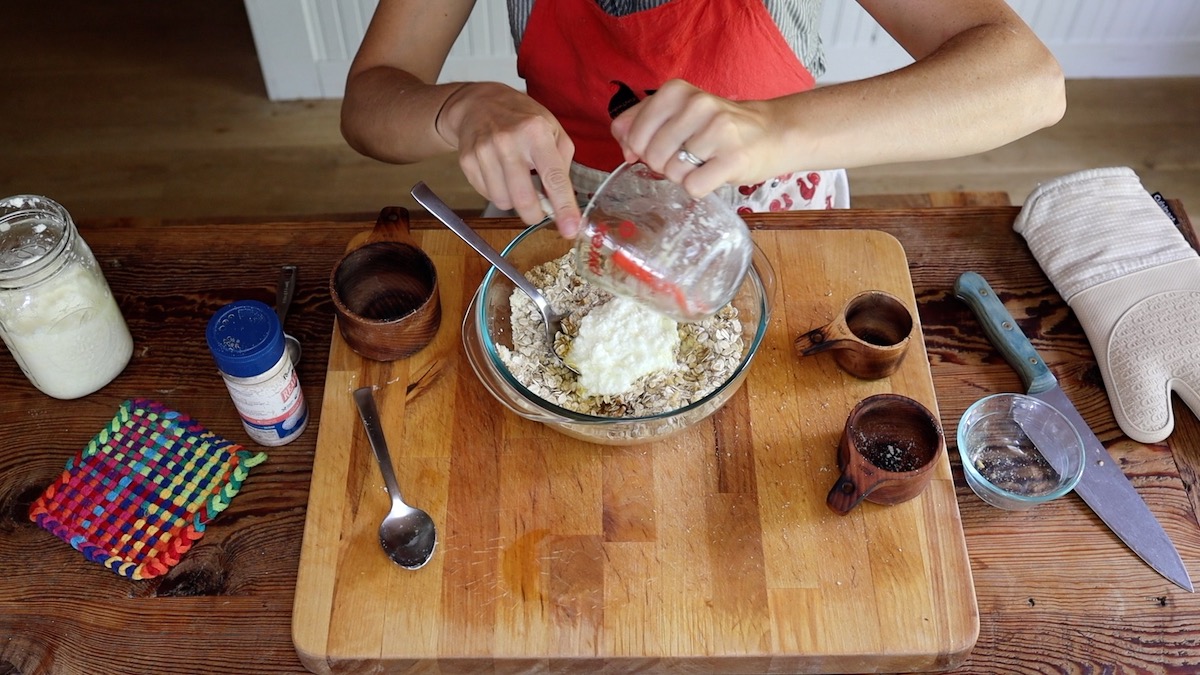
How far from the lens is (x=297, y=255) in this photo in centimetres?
130

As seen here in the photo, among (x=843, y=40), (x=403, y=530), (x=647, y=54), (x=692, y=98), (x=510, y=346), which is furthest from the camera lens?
(x=843, y=40)

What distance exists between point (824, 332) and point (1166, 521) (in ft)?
1.40

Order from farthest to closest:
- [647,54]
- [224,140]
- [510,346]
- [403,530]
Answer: [224,140], [647,54], [510,346], [403,530]

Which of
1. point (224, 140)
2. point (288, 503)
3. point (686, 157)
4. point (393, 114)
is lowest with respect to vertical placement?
point (224, 140)

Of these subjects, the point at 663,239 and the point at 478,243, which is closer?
the point at 663,239

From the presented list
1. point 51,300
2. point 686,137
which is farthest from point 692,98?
point 51,300

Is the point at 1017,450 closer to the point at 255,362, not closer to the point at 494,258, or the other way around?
the point at 494,258

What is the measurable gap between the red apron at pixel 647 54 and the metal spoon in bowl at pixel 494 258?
31 centimetres

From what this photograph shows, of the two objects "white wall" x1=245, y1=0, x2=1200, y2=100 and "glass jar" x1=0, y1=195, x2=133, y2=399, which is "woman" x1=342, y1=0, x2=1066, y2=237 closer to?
"glass jar" x1=0, y1=195, x2=133, y2=399

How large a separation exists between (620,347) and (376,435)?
0.29 meters

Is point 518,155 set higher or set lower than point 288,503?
higher

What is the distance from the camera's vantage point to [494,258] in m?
1.11

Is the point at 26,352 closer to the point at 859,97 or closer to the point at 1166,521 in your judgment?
the point at 859,97

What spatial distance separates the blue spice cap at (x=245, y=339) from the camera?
98 centimetres
